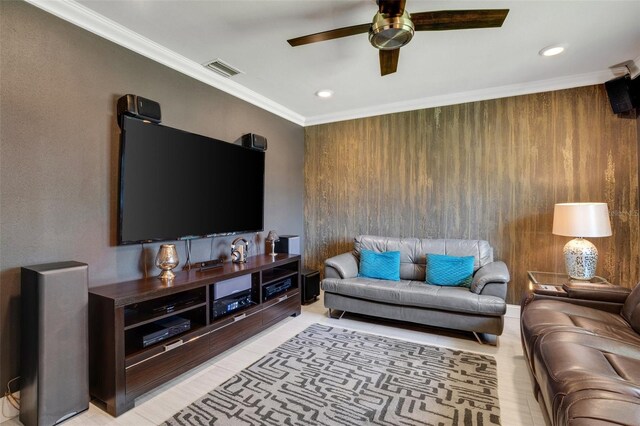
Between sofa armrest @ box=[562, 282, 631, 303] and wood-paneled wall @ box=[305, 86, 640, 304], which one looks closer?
sofa armrest @ box=[562, 282, 631, 303]

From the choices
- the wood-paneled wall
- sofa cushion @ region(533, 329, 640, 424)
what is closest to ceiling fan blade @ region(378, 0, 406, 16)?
sofa cushion @ region(533, 329, 640, 424)

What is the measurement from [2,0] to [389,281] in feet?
11.8

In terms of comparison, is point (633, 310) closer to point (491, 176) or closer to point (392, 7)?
point (491, 176)

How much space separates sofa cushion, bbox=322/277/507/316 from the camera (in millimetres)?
2674

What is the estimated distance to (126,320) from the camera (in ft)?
6.46

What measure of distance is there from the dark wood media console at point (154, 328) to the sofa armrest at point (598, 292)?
2.50 metres

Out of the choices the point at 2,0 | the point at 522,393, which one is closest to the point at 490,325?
the point at 522,393

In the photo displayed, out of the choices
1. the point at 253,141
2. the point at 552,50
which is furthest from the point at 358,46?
the point at 552,50

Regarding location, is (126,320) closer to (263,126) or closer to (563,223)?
(263,126)

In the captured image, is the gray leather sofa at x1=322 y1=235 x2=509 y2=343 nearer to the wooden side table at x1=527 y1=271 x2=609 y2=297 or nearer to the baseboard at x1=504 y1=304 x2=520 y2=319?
the wooden side table at x1=527 y1=271 x2=609 y2=297

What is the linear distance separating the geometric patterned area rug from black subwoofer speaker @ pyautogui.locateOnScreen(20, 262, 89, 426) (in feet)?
1.98

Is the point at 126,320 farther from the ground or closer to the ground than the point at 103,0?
closer to the ground

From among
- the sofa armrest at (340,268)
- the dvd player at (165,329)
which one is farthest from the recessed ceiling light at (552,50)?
the dvd player at (165,329)

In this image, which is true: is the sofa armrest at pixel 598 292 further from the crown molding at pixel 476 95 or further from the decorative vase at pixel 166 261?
the decorative vase at pixel 166 261
